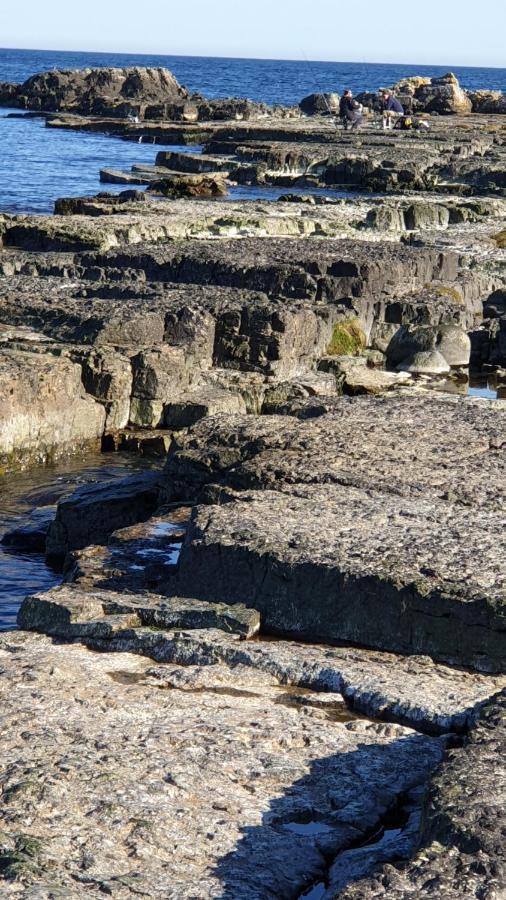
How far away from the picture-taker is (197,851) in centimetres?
364

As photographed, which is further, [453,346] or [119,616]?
[453,346]

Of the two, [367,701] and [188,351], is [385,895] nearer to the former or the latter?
[367,701]

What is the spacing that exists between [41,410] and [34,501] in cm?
109

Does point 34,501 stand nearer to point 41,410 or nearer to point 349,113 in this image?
point 41,410

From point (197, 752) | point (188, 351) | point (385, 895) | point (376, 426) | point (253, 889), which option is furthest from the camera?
point (188, 351)

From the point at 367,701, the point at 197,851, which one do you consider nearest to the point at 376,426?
the point at 367,701

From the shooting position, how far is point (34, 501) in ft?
30.3

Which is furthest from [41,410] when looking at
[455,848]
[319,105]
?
[319,105]

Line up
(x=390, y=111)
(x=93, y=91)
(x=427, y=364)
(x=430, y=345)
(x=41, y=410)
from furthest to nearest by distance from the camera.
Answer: (x=93, y=91), (x=390, y=111), (x=430, y=345), (x=427, y=364), (x=41, y=410)

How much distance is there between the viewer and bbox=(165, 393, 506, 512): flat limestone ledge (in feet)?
22.5

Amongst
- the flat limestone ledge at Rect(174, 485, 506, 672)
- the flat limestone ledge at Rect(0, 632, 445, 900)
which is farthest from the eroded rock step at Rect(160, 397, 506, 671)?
the flat limestone ledge at Rect(0, 632, 445, 900)

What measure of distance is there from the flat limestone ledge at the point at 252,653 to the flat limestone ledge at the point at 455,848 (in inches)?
25.5

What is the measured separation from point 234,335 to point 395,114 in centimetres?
3822

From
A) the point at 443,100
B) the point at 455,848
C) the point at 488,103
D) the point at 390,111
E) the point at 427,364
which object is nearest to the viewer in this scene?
the point at 455,848
